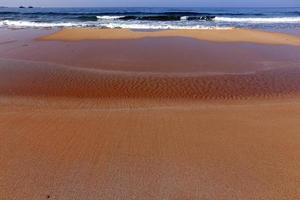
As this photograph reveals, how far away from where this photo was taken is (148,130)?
15.5 feet

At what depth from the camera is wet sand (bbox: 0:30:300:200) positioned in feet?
10.8

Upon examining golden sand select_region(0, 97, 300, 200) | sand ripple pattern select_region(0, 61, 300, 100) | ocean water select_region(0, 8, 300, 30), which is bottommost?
ocean water select_region(0, 8, 300, 30)

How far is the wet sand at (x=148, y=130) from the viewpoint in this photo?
329 centimetres

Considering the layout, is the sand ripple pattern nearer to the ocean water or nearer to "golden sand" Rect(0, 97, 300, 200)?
"golden sand" Rect(0, 97, 300, 200)

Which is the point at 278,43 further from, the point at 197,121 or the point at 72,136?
the point at 72,136

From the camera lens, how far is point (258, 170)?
3604 mm

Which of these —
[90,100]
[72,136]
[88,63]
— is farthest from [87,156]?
[88,63]

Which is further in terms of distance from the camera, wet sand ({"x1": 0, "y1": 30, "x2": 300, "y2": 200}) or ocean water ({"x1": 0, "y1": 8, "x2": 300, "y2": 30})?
ocean water ({"x1": 0, "y1": 8, "x2": 300, "y2": 30})

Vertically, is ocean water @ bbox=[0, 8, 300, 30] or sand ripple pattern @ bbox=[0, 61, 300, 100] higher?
sand ripple pattern @ bbox=[0, 61, 300, 100]

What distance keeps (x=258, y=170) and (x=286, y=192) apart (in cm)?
45

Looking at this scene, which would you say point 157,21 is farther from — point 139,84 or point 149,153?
point 149,153

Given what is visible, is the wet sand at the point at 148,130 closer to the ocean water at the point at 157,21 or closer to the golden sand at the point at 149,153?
the golden sand at the point at 149,153

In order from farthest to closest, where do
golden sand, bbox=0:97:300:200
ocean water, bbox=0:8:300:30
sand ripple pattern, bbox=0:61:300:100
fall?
ocean water, bbox=0:8:300:30 < sand ripple pattern, bbox=0:61:300:100 < golden sand, bbox=0:97:300:200

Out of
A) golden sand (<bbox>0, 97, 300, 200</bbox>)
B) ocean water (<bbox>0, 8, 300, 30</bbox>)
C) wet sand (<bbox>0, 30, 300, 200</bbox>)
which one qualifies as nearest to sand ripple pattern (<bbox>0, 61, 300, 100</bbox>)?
wet sand (<bbox>0, 30, 300, 200</bbox>)
